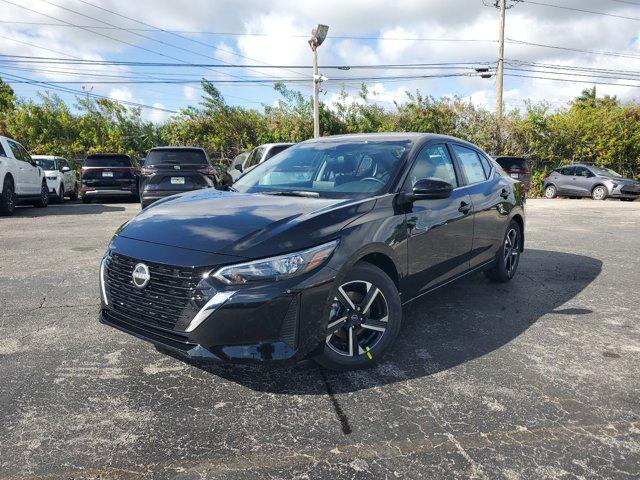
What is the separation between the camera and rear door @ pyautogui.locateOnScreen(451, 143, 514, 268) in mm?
4672

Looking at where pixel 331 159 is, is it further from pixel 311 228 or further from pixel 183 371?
pixel 183 371

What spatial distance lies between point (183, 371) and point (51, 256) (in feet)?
15.6

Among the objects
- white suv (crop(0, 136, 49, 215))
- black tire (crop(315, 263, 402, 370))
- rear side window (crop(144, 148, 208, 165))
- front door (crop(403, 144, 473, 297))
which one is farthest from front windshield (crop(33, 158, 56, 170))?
black tire (crop(315, 263, 402, 370))

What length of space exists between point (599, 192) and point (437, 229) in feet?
A: 63.9

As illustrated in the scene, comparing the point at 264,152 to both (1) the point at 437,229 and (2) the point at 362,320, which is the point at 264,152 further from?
(2) the point at 362,320

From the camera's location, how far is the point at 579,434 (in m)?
2.56

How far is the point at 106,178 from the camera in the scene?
15484 mm

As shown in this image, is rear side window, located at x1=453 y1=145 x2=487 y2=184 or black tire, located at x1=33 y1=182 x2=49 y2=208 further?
black tire, located at x1=33 y1=182 x2=49 y2=208

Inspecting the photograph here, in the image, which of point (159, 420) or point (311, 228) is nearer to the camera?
point (159, 420)

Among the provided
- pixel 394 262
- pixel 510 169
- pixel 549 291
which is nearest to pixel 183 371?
pixel 394 262

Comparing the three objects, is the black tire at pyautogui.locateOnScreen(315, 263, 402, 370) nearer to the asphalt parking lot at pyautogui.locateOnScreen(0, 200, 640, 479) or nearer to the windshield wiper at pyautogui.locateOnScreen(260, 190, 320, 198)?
the asphalt parking lot at pyautogui.locateOnScreen(0, 200, 640, 479)

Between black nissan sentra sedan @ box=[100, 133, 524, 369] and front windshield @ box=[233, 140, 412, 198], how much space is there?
0.05 feet

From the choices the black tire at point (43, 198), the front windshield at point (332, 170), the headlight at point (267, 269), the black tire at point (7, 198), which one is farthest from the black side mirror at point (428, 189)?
the black tire at point (43, 198)

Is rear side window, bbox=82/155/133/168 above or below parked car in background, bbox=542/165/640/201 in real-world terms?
above
